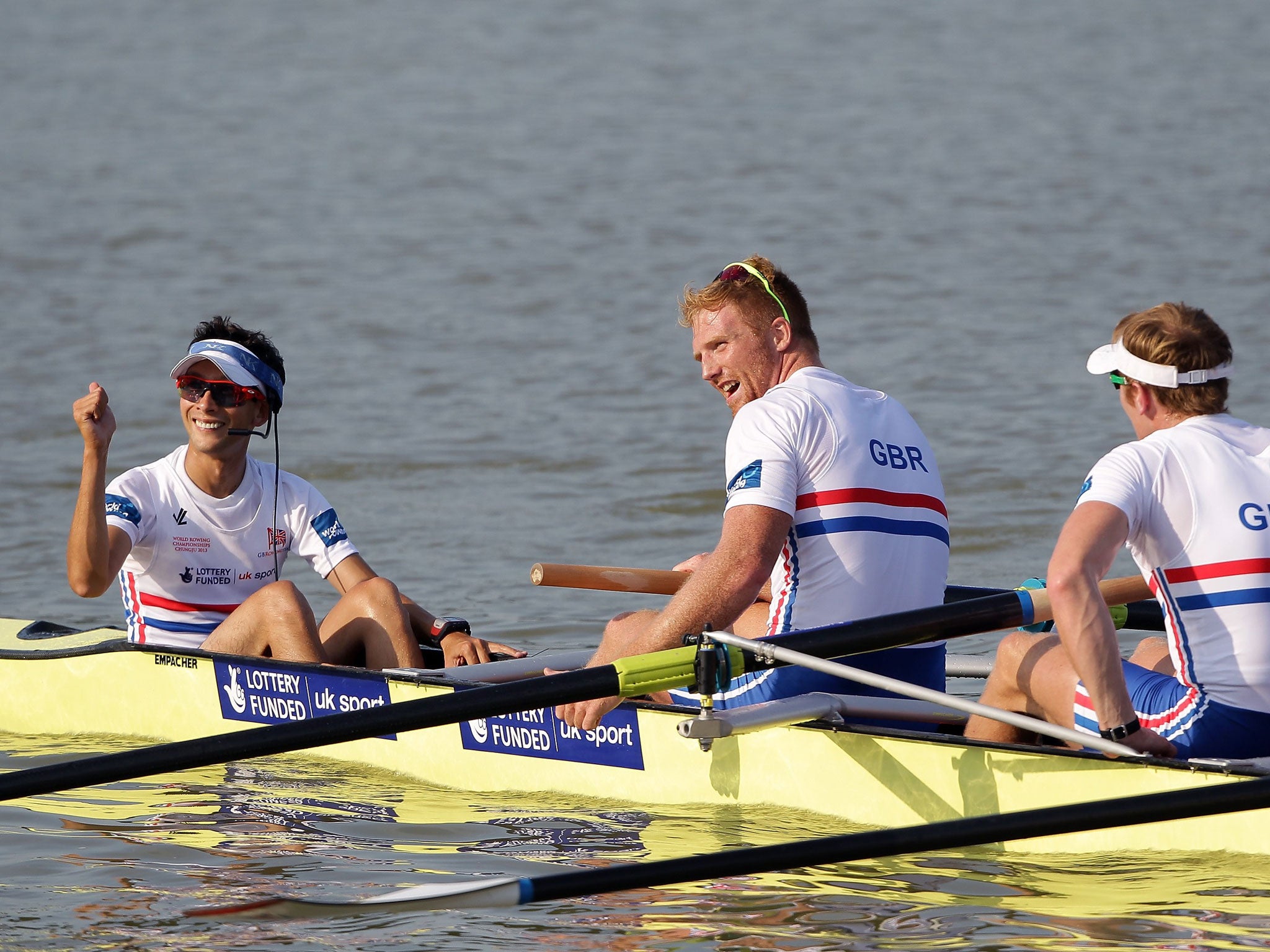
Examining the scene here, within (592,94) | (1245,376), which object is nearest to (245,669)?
(1245,376)

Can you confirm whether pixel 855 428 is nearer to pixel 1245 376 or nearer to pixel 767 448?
pixel 767 448

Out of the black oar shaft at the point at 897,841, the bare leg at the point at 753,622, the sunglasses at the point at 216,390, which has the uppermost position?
the sunglasses at the point at 216,390

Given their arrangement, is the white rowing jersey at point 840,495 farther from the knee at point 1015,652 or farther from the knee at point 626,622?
the knee at point 626,622

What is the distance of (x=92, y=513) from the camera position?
19.8 ft

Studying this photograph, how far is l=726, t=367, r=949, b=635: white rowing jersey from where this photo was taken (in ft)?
15.8

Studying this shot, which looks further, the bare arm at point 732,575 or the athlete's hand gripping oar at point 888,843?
the bare arm at point 732,575

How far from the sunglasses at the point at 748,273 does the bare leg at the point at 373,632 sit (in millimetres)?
1778

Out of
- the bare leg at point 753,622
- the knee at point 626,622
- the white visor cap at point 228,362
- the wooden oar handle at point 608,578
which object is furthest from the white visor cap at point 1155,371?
the white visor cap at point 228,362

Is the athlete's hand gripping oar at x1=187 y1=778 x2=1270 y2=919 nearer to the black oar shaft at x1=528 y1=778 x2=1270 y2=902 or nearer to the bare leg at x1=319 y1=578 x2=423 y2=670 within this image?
the black oar shaft at x1=528 y1=778 x2=1270 y2=902

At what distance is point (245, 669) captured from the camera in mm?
6195

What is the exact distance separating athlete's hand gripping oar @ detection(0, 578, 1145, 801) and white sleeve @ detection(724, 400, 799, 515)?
1.23ft

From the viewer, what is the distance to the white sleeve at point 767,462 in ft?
15.7

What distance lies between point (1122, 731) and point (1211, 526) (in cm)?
55

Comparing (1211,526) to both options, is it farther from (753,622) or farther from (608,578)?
(608,578)
